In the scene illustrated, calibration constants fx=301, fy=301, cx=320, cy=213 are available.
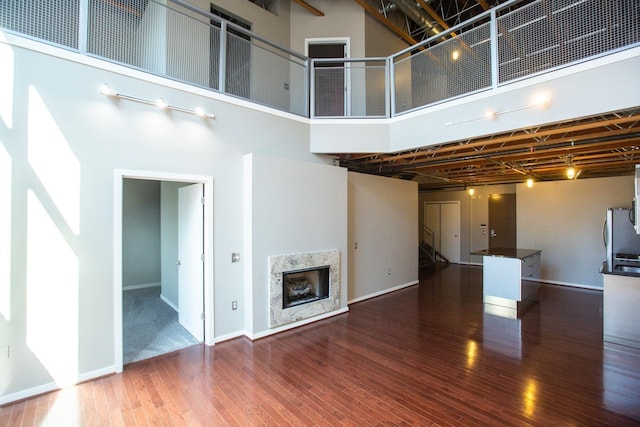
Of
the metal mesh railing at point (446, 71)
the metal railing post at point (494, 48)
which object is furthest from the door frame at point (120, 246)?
the metal railing post at point (494, 48)

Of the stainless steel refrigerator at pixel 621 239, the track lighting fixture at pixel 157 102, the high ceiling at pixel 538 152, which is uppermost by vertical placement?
the track lighting fixture at pixel 157 102

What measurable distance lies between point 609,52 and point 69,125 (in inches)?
213

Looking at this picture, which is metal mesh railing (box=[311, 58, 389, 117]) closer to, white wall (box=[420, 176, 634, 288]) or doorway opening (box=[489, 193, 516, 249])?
white wall (box=[420, 176, 634, 288])

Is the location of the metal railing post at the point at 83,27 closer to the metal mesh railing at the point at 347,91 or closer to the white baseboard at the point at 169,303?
the metal mesh railing at the point at 347,91

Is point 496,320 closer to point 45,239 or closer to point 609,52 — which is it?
point 609,52

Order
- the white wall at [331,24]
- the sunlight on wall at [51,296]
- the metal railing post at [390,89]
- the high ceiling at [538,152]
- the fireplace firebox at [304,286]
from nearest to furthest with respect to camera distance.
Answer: the sunlight on wall at [51,296] < the high ceiling at [538,152] < the fireplace firebox at [304,286] < the metal railing post at [390,89] < the white wall at [331,24]

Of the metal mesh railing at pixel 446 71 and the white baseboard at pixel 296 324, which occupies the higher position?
the metal mesh railing at pixel 446 71

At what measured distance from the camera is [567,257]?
24.3 ft

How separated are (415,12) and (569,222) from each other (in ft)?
20.1

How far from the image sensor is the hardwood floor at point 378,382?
255 cm

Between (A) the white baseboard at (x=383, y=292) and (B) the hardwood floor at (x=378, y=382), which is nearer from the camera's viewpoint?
(B) the hardwood floor at (x=378, y=382)

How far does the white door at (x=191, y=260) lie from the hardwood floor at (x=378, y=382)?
522mm

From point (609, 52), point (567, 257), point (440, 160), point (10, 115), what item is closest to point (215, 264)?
point (10, 115)

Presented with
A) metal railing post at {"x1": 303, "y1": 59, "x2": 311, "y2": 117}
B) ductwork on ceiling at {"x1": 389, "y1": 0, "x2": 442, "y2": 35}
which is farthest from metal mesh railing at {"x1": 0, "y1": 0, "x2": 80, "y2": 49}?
ductwork on ceiling at {"x1": 389, "y1": 0, "x2": 442, "y2": 35}
